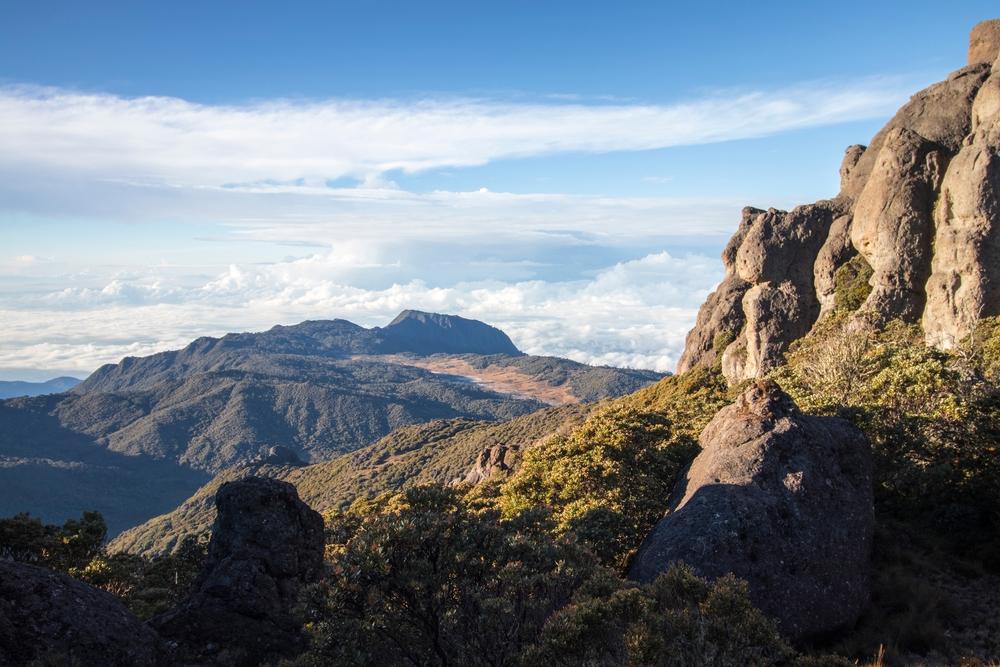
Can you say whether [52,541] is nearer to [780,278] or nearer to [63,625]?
[63,625]

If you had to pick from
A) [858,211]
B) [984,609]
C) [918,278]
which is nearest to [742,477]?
[984,609]

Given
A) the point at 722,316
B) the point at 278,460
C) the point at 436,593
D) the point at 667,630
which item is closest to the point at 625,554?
the point at 436,593

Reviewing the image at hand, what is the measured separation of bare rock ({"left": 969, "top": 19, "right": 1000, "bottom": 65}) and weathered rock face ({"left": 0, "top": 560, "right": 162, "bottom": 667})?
219ft

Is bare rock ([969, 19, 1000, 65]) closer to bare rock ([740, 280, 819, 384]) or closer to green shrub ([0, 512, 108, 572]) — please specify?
bare rock ([740, 280, 819, 384])

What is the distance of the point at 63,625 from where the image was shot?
1331cm

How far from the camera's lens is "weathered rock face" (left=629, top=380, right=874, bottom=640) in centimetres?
1488

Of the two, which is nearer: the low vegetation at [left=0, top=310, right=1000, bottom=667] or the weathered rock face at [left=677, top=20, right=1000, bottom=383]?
the low vegetation at [left=0, top=310, right=1000, bottom=667]

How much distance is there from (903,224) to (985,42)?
22.7 m

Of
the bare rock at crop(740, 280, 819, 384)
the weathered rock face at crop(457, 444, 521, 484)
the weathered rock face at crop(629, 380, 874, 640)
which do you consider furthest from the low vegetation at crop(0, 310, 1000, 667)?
the weathered rock face at crop(457, 444, 521, 484)

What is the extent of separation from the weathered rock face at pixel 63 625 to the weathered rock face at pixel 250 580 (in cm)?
132

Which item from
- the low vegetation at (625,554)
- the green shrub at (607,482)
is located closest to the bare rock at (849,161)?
the low vegetation at (625,554)

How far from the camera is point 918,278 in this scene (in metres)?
44.4

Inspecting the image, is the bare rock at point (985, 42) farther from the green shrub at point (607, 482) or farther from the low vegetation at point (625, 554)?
the green shrub at point (607, 482)

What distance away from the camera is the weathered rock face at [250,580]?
15.9m
